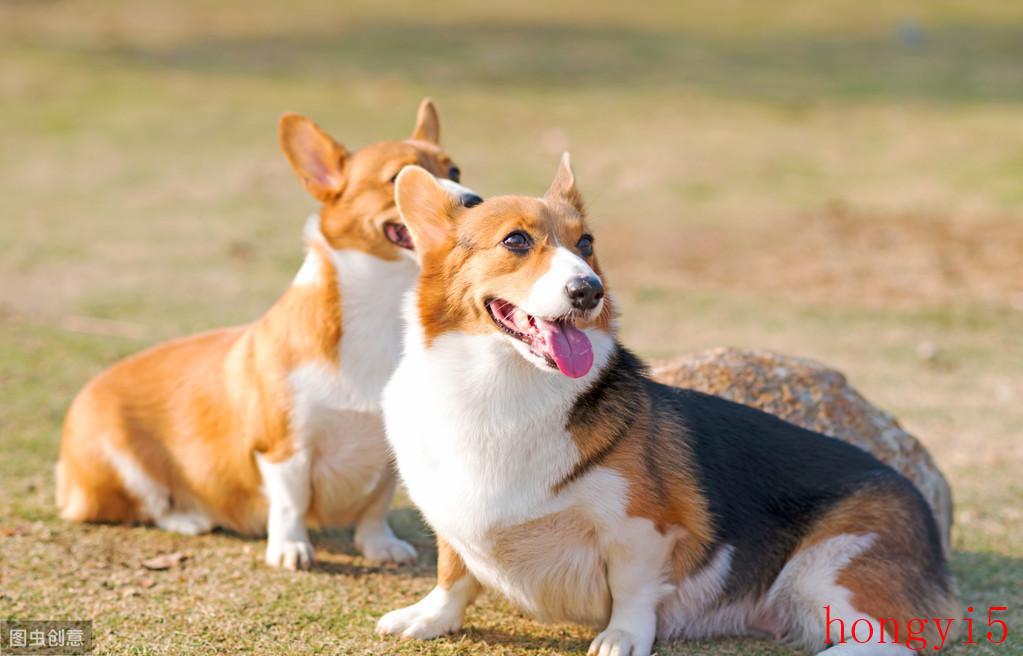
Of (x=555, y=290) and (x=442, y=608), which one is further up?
(x=555, y=290)

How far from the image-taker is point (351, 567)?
15.7 feet

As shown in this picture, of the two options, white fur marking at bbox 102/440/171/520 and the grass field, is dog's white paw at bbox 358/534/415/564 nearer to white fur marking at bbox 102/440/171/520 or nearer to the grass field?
the grass field

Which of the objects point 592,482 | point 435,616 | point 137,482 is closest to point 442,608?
point 435,616

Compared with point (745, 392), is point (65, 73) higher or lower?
higher

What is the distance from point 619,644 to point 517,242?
123 cm

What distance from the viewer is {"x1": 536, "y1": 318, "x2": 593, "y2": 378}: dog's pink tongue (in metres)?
3.46

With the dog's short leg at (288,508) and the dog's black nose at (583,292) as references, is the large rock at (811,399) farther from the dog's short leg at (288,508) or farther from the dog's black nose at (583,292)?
the dog's black nose at (583,292)

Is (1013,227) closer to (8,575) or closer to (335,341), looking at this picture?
(335,341)

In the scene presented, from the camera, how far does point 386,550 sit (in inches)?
191

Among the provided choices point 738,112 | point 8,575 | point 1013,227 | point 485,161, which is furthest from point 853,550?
point 738,112

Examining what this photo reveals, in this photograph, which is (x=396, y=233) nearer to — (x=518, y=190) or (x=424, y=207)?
(x=424, y=207)

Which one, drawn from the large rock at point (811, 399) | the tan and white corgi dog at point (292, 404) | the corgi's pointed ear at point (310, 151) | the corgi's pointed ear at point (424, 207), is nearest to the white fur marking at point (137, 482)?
the tan and white corgi dog at point (292, 404)

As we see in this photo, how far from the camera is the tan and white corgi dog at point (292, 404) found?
15.2ft

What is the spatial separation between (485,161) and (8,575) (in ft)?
31.7
